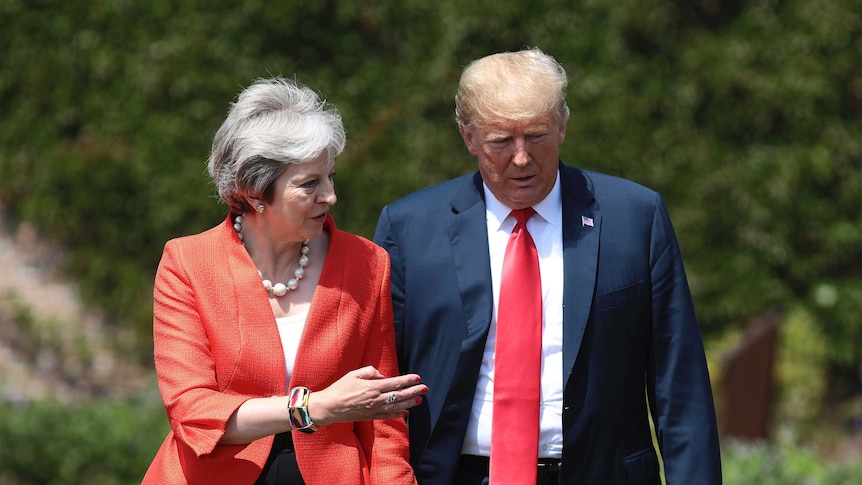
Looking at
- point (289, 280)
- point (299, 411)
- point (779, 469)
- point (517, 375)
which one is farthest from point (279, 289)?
point (779, 469)

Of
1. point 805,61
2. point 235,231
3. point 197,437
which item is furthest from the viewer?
point 805,61

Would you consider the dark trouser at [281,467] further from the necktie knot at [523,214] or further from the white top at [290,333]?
the necktie knot at [523,214]

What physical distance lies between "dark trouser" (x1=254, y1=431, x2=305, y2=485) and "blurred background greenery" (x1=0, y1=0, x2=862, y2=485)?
4.09 m

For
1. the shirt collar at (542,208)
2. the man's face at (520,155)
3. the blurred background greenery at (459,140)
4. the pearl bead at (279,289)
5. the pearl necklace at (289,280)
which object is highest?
the blurred background greenery at (459,140)

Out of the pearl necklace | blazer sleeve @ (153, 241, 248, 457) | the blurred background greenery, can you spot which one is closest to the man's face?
the pearl necklace

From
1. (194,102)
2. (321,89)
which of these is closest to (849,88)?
(321,89)

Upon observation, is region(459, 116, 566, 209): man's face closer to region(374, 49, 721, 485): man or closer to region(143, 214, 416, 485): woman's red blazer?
region(374, 49, 721, 485): man

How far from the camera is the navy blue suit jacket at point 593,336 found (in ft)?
10.0

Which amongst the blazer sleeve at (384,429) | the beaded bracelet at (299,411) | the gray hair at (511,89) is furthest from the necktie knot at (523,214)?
the beaded bracelet at (299,411)

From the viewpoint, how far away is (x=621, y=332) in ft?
10.2

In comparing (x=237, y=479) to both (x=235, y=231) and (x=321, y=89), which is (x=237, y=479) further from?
(x=321, y=89)

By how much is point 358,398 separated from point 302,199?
0.48m

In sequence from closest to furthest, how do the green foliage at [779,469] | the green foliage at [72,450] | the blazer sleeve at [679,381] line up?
the blazer sleeve at [679,381] → the green foliage at [779,469] → the green foliage at [72,450]

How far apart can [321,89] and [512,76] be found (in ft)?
13.2
